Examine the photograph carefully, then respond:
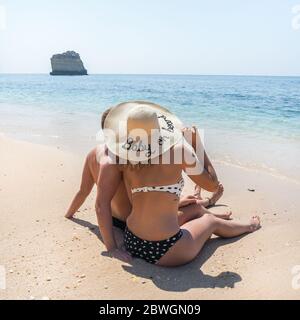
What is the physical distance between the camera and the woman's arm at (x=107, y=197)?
10.3ft

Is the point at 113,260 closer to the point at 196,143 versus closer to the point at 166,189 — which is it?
the point at 166,189

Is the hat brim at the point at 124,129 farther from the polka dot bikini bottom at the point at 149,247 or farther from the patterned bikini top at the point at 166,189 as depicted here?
the polka dot bikini bottom at the point at 149,247

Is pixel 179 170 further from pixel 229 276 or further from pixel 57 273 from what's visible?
pixel 57 273

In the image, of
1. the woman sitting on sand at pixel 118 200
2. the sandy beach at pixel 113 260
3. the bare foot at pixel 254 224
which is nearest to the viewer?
the sandy beach at pixel 113 260

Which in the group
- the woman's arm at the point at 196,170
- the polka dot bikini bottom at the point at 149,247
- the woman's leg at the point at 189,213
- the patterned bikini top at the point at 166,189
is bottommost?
the polka dot bikini bottom at the point at 149,247

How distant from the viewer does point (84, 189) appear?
398 centimetres

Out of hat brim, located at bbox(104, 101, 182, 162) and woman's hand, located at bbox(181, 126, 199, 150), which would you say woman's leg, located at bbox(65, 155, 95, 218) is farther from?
woman's hand, located at bbox(181, 126, 199, 150)

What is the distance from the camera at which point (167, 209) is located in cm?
315
